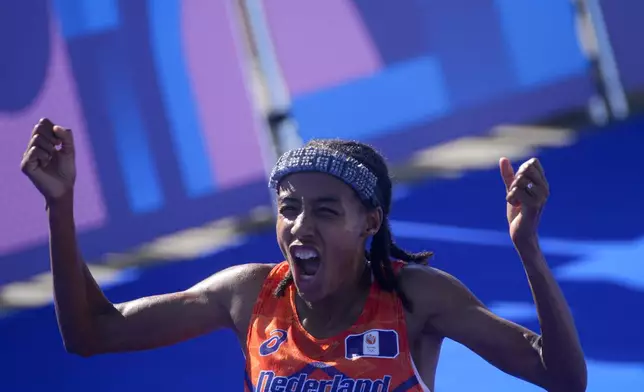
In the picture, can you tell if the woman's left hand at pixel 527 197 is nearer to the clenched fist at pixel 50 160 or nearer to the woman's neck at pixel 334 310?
the woman's neck at pixel 334 310

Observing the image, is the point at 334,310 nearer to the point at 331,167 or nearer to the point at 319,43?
the point at 331,167

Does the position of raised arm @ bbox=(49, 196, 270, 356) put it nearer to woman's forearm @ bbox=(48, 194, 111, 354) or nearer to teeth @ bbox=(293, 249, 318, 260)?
woman's forearm @ bbox=(48, 194, 111, 354)

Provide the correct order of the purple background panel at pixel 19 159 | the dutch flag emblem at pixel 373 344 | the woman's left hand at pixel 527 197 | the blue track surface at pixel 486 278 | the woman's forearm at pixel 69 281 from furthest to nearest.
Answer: the purple background panel at pixel 19 159, the blue track surface at pixel 486 278, the woman's forearm at pixel 69 281, the dutch flag emblem at pixel 373 344, the woman's left hand at pixel 527 197

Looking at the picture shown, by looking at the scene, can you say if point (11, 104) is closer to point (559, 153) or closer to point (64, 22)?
point (64, 22)

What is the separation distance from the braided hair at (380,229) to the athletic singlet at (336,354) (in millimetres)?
29

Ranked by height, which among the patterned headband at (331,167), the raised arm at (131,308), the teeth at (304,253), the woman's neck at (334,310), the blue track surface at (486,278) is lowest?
the blue track surface at (486,278)

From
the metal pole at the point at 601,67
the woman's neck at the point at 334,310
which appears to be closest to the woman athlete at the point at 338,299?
the woman's neck at the point at 334,310

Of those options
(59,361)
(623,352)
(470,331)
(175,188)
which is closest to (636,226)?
(623,352)

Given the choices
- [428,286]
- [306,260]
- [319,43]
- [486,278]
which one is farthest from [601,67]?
[306,260]

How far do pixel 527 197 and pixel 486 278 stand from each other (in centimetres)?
331

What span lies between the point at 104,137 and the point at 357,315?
3.92 m

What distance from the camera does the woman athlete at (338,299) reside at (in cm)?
303

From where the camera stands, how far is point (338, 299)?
330 cm

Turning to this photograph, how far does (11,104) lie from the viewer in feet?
21.5
